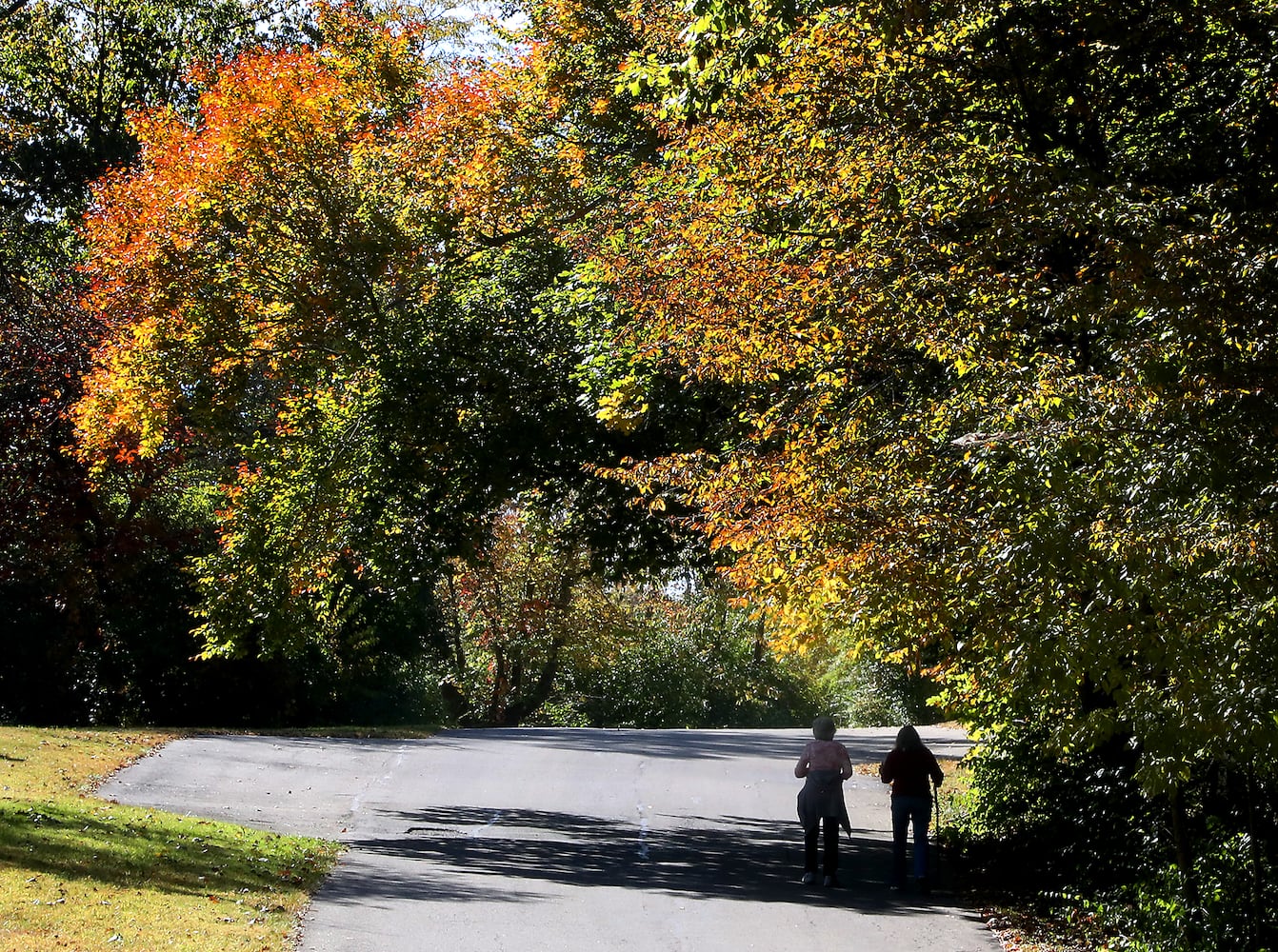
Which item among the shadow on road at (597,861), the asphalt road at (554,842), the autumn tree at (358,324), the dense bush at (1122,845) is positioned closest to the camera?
the dense bush at (1122,845)

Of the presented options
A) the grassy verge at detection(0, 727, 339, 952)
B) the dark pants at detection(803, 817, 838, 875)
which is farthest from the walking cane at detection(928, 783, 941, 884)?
the grassy verge at detection(0, 727, 339, 952)

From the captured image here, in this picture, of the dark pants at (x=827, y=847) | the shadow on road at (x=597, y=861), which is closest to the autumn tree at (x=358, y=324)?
the shadow on road at (x=597, y=861)

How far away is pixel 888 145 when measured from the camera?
941 centimetres

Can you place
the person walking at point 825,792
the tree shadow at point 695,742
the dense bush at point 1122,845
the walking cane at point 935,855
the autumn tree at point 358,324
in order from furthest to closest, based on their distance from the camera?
1. the tree shadow at point 695,742
2. the autumn tree at point 358,324
3. the walking cane at point 935,855
4. the person walking at point 825,792
5. the dense bush at point 1122,845

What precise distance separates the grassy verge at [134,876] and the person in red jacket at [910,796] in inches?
208

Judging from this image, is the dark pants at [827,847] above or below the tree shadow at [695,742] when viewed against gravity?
below

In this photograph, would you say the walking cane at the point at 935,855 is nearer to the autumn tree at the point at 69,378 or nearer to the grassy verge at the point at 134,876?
the grassy verge at the point at 134,876

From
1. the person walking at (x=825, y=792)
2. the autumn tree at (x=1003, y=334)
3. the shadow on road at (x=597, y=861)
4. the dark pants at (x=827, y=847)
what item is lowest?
the shadow on road at (x=597, y=861)

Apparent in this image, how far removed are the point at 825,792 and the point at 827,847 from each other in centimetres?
66

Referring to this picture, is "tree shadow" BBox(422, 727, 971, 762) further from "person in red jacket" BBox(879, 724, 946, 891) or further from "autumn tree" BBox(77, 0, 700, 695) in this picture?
"person in red jacket" BBox(879, 724, 946, 891)

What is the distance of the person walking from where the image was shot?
12.2 m

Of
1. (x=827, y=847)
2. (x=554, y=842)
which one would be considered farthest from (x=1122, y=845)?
(x=554, y=842)

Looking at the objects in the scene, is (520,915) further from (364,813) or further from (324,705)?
(324,705)

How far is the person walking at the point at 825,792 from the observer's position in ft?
40.1
